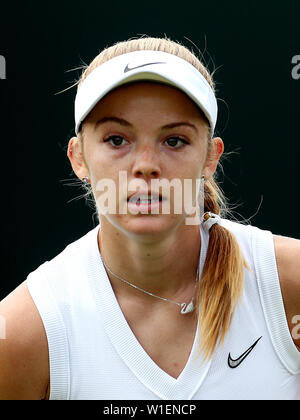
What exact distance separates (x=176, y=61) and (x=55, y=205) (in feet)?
4.63

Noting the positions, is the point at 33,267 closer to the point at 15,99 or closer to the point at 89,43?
the point at 15,99

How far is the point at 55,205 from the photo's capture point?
282 centimetres

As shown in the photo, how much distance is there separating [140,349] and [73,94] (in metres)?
1.50

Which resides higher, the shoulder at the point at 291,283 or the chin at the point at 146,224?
the chin at the point at 146,224

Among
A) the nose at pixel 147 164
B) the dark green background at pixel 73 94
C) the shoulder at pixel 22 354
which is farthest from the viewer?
the dark green background at pixel 73 94

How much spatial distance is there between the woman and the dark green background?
1.12 meters

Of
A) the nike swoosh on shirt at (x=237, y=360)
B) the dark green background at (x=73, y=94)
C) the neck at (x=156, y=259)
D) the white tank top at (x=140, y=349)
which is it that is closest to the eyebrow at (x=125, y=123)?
the neck at (x=156, y=259)

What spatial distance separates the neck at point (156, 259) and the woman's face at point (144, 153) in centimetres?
9

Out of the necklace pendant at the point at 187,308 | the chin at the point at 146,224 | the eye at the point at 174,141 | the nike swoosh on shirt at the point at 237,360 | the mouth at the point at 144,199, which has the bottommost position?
the nike swoosh on shirt at the point at 237,360

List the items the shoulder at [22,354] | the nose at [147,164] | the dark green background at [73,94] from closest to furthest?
the nose at [147,164] < the shoulder at [22,354] < the dark green background at [73,94]

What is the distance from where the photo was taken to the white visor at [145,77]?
4.70 feet

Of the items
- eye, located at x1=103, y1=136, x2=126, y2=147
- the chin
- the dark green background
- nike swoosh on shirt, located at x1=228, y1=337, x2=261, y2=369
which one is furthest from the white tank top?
the dark green background

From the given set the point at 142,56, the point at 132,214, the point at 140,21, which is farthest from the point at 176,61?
the point at 140,21

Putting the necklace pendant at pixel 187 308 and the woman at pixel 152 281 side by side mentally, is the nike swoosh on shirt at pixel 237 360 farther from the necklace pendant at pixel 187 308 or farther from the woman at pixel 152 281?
the necklace pendant at pixel 187 308
